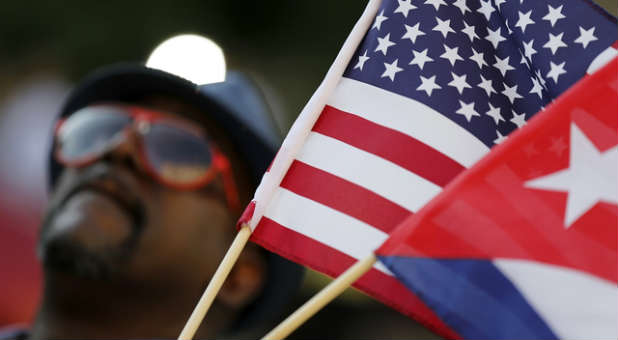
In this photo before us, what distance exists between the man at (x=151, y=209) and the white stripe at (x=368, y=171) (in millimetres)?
613

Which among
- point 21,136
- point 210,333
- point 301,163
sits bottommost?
point 21,136

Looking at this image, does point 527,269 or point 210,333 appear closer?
point 527,269

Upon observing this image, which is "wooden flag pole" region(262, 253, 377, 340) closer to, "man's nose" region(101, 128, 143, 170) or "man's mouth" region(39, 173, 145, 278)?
"man's mouth" region(39, 173, 145, 278)

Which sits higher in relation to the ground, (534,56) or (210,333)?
(534,56)

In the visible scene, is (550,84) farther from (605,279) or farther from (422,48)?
(605,279)

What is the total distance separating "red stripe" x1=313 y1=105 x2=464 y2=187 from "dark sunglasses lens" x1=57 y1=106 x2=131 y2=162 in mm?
741

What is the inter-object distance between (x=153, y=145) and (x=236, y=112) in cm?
17

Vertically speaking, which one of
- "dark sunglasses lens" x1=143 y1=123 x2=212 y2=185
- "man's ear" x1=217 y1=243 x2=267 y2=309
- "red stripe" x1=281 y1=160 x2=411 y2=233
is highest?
"red stripe" x1=281 y1=160 x2=411 y2=233

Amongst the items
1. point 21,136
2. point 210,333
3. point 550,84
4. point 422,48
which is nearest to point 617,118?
point 550,84

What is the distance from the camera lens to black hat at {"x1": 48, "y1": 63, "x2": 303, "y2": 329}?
2.03 meters

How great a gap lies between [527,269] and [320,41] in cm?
321

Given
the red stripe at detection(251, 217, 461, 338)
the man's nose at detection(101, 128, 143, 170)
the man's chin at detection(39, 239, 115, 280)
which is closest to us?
the red stripe at detection(251, 217, 461, 338)

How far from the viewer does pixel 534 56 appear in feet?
4.29

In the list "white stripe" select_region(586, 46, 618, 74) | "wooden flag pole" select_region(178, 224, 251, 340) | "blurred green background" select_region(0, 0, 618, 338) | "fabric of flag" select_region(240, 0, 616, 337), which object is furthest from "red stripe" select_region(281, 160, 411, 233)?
"blurred green background" select_region(0, 0, 618, 338)
